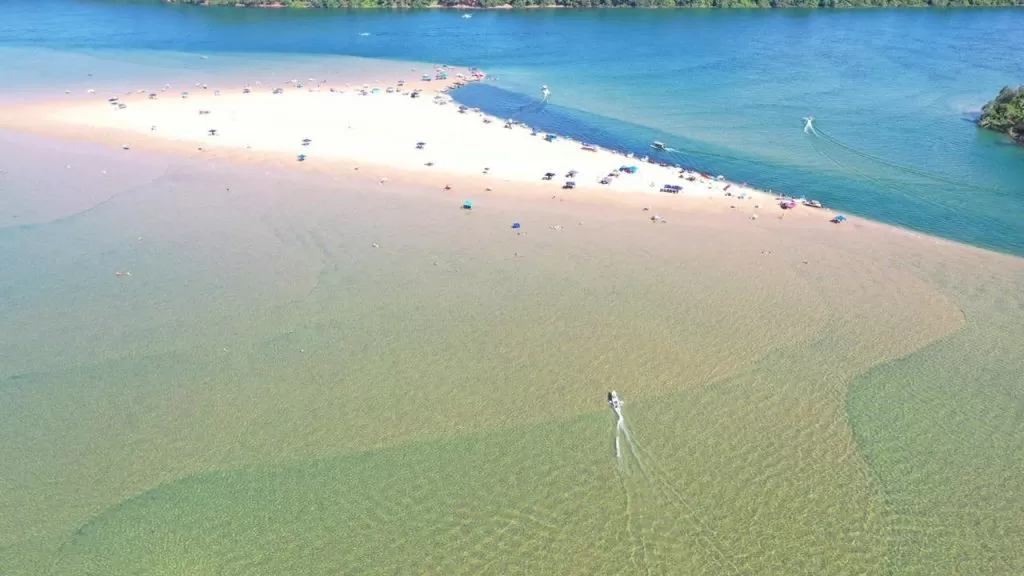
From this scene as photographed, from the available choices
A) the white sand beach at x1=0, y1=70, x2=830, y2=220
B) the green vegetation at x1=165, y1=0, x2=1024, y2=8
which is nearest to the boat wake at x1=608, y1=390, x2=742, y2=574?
the white sand beach at x1=0, y1=70, x2=830, y2=220

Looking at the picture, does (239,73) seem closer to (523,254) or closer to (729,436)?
(523,254)

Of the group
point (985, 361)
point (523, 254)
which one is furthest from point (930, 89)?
point (523, 254)

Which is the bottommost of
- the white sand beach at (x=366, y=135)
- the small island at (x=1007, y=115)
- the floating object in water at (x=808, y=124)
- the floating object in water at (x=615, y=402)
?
the floating object in water at (x=615, y=402)

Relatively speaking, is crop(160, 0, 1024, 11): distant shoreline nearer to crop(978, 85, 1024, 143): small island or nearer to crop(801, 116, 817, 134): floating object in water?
crop(801, 116, 817, 134): floating object in water

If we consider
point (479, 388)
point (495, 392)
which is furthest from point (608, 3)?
point (495, 392)

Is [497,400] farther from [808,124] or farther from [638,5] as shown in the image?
[638,5]

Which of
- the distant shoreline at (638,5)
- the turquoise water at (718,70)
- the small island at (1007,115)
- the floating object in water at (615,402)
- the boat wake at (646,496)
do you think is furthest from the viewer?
the distant shoreline at (638,5)

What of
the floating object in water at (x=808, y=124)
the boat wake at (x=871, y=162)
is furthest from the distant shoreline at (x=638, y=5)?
the boat wake at (x=871, y=162)

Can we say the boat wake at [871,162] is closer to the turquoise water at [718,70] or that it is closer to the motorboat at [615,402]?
the turquoise water at [718,70]
